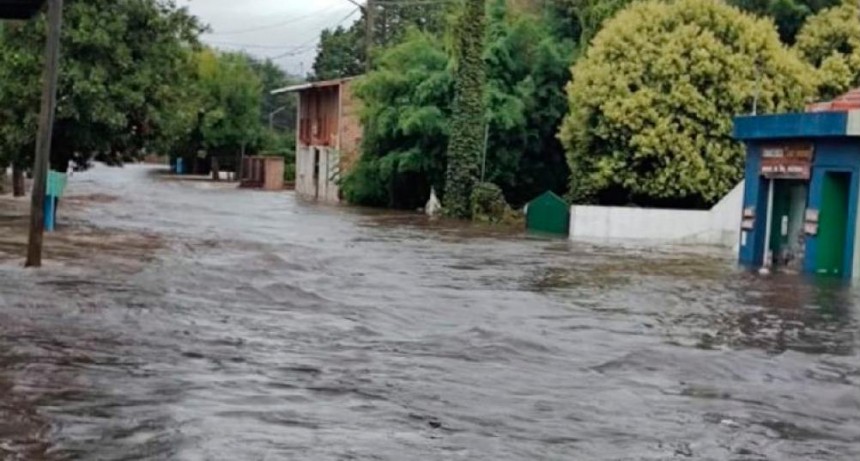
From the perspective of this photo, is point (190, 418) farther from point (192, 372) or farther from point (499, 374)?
point (499, 374)

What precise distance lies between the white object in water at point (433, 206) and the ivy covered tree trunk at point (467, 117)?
1573 millimetres

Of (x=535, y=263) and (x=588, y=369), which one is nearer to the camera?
(x=588, y=369)

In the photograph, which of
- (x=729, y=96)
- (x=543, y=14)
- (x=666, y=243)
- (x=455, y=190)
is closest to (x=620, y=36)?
(x=729, y=96)

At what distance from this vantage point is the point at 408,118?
156 feet

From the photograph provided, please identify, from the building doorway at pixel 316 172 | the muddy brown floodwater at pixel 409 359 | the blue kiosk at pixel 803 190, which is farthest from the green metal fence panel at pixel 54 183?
the building doorway at pixel 316 172

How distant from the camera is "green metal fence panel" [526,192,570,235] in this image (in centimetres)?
3994

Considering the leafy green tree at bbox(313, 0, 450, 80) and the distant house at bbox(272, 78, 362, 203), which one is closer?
the distant house at bbox(272, 78, 362, 203)

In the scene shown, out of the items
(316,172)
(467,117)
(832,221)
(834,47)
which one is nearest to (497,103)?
(467,117)

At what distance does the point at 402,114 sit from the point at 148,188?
Result: 19.2m

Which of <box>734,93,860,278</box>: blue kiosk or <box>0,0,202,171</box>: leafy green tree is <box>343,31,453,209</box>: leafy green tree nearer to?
<box>0,0,202,171</box>: leafy green tree

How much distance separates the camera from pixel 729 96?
37.5 m

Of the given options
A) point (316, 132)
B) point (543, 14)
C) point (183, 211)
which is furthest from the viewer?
point (316, 132)

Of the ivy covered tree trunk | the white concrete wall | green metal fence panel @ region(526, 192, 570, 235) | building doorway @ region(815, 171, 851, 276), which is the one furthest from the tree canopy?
building doorway @ region(815, 171, 851, 276)

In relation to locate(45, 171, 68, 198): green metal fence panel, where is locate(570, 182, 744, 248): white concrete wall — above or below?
below
